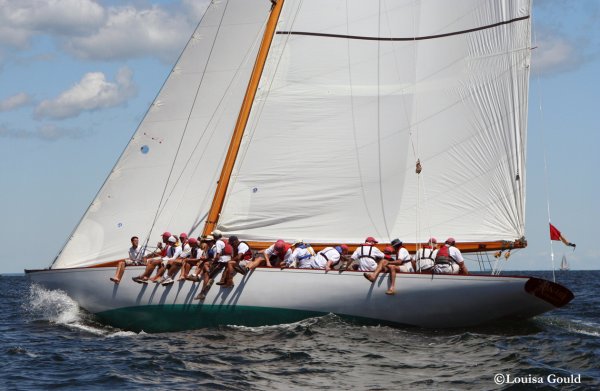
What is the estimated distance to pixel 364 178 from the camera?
2117 cm

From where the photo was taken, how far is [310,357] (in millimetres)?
16469

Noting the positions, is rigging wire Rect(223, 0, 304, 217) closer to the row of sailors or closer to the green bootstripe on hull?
the row of sailors

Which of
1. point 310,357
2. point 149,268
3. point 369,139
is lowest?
point 310,357

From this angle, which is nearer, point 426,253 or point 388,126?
point 426,253

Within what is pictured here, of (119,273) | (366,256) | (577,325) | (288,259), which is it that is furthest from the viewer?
(577,325)

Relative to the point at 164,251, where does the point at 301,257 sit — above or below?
below

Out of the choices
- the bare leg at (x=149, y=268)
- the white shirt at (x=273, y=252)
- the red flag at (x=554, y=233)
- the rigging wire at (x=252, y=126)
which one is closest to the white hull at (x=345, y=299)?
the bare leg at (x=149, y=268)

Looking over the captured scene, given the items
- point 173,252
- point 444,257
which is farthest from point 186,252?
point 444,257

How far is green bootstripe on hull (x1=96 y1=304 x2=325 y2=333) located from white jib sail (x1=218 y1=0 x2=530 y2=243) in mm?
2098

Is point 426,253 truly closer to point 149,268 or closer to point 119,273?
point 149,268

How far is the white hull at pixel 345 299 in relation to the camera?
18422 mm

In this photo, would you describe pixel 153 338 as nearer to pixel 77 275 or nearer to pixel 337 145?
pixel 77 275

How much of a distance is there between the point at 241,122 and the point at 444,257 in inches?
209

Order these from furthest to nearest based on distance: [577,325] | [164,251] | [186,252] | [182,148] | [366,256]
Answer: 1. [182,148]
2. [577,325]
3. [164,251]
4. [186,252]
5. [366,256]
